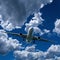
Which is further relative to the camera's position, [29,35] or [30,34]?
[29,35]

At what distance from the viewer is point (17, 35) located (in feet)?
652

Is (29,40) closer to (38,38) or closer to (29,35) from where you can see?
(29,35)

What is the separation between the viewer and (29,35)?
17875cm

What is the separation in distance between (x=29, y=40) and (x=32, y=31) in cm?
1010

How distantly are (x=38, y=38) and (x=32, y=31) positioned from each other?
75.6 ft

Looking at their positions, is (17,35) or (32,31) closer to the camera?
(32,31)

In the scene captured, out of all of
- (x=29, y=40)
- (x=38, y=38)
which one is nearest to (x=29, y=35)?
(x=29, y=40)

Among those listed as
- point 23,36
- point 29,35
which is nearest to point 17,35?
point 23,36

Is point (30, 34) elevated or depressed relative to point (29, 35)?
elevated

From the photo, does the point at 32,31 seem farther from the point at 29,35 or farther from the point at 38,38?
the point at 38,38

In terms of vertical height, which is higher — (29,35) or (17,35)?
(17,35)

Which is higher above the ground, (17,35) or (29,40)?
(17,35)

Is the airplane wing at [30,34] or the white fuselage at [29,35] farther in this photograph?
the white fuselage at [29,35]

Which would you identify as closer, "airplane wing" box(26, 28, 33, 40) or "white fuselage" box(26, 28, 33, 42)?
"airplane wing" box(26, 28, 33, 40)
